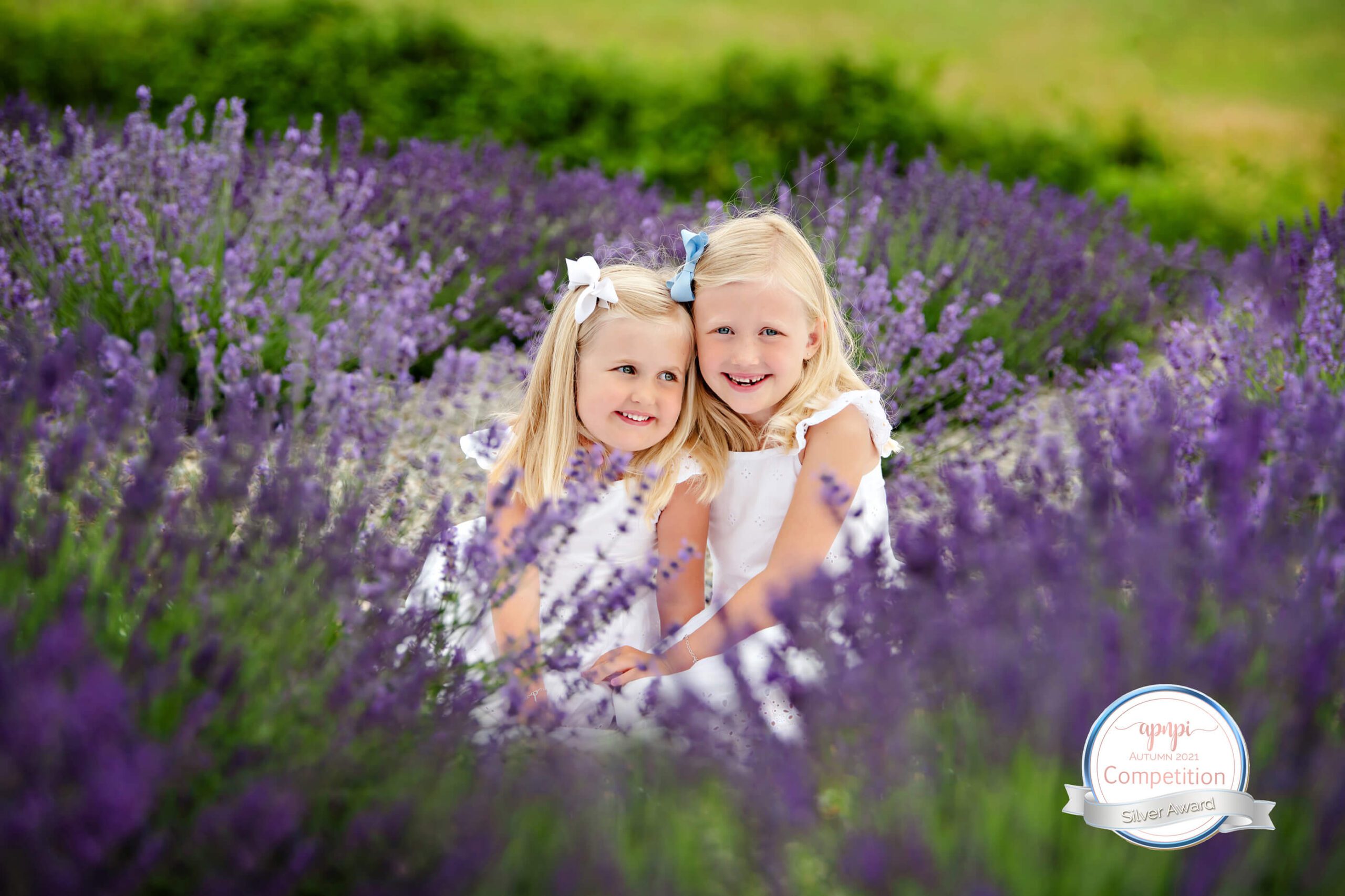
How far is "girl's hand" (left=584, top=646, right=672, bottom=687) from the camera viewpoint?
191 centimetres

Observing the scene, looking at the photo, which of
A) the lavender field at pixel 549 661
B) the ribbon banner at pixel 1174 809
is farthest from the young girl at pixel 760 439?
the ribbon banner at pixel 1174 809

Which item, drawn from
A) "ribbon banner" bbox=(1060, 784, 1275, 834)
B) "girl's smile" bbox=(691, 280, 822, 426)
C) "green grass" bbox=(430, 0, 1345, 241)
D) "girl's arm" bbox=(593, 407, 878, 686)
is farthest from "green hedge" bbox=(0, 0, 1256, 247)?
"ribbon banner" bbox=(1060, 784, 1275, 834)

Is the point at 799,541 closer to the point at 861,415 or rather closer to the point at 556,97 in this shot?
the point at 861,415

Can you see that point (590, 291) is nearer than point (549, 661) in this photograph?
No

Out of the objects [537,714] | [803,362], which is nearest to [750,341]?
[803,362]

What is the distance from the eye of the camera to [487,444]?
1.96 m

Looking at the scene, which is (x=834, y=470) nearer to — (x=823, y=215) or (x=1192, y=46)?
(x=823, y=215)

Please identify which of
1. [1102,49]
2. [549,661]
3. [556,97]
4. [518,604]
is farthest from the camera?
[1102,49]

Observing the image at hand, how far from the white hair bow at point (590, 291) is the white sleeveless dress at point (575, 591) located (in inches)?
12.3

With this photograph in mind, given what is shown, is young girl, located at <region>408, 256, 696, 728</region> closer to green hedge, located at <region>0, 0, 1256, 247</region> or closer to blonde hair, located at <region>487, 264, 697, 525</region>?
blonde hair, located at <region>487, 264, 697, 525</region>

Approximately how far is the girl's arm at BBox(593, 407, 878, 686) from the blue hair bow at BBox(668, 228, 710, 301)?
399mm

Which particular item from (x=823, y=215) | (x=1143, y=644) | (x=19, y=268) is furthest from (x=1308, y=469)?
(x=19, y=268)

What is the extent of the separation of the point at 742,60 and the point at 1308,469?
22.2 ft

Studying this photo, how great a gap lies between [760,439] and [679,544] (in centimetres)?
30
